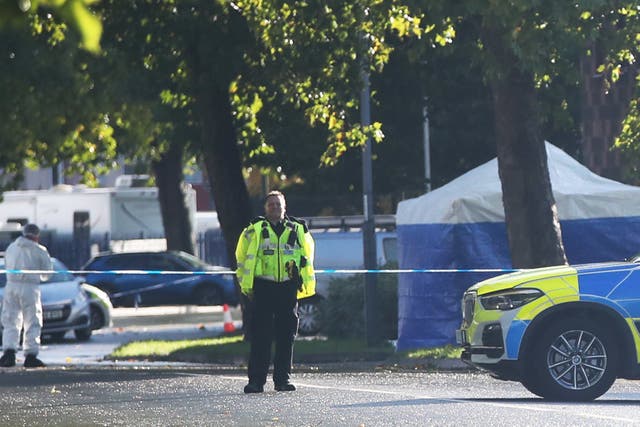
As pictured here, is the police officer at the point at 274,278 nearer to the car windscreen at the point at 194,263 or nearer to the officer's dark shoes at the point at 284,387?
the officer's dark shoes at the point at 284,387

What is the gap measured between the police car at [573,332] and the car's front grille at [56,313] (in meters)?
13.0

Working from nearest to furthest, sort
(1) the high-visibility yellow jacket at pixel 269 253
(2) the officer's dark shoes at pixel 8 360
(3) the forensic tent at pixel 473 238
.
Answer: (1) the high-visibility yellow jacket at pixel 269 253
(2) the officer's dark shoes at pixel 8 360
(3) the forensic tent at pixel 473 238

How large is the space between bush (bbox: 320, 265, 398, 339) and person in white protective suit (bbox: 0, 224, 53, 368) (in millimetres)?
5559

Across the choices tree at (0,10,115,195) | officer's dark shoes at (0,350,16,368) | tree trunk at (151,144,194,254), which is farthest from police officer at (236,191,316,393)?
A: tree trunk at (151,144,194,254)

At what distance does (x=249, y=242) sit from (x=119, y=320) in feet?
67.8

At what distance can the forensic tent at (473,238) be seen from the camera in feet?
62.0

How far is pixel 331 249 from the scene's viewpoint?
2488 cm

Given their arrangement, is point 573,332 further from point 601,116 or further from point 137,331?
point 137,331

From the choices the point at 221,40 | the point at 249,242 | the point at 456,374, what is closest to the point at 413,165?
the point at 221,40

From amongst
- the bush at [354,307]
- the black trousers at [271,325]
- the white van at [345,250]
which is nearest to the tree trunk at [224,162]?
the bush at [354,307]

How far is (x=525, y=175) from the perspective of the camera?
1769 centimetres

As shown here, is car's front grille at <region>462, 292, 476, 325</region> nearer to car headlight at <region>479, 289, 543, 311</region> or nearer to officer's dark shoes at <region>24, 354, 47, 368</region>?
car headlight at <region>479, 289, 543, 311</region>

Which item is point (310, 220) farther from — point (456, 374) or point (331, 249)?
point (456, 374)

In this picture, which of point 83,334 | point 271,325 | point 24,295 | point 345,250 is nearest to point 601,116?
point 345,250
